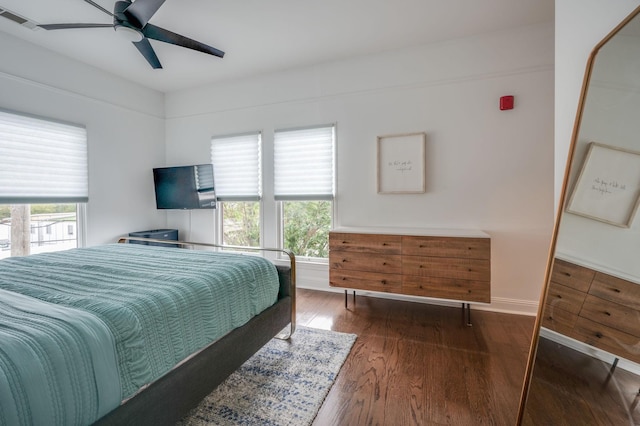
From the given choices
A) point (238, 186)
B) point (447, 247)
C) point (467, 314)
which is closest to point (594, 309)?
point (447, 247)

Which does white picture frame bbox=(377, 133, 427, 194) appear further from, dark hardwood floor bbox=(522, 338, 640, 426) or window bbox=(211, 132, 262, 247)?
dark hardwood floor bbox=(522, 338, 640, 426)

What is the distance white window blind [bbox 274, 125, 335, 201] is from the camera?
3500mm

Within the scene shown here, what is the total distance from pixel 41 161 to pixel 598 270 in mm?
4599

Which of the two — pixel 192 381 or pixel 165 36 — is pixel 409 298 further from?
pixel 165 36

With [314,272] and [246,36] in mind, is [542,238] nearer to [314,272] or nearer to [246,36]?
[314,272]

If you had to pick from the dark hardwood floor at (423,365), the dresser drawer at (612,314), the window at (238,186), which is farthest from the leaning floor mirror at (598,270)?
the window at (238,186)

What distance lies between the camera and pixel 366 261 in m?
2.84

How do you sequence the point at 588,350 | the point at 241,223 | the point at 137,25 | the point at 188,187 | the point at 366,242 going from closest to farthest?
the point at 588,350
the point at 137,25
the point at 366,242
the point at 188,187
the point at 241,223

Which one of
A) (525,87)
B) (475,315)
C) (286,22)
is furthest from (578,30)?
(475,315)

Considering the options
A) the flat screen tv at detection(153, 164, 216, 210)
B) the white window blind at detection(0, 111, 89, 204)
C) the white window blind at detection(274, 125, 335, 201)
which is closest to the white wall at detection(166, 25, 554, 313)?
the white window blind at detection(274, 125, 335, 201)

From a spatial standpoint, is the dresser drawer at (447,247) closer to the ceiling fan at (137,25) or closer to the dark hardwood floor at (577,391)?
the dark hardwood floor at (577,391)

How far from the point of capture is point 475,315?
9.29 ft

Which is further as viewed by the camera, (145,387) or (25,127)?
(25,127)

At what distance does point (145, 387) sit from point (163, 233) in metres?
3.29
